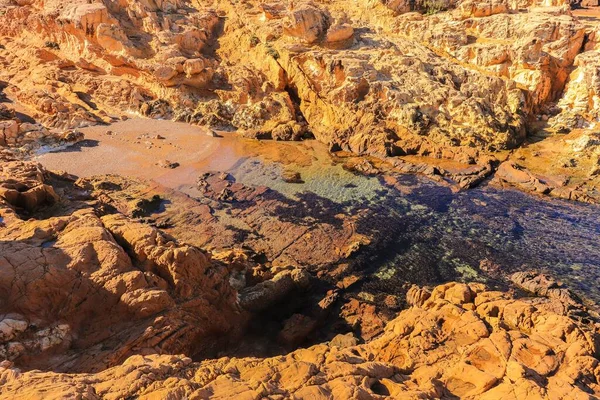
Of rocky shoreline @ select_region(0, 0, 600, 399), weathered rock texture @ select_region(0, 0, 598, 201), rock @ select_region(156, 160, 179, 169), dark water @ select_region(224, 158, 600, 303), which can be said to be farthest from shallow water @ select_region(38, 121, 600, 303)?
weathered rock texture @ select_region(0, 0, 598, 201)

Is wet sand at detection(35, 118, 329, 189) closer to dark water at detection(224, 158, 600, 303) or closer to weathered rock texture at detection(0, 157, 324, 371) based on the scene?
dark water at detection(224, 158, 600, 303)

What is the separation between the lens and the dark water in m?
18.8

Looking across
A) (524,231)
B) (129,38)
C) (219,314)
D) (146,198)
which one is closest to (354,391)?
(219,314)

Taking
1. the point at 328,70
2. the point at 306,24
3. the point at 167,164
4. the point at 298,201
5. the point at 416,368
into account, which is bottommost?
the point at 298,201

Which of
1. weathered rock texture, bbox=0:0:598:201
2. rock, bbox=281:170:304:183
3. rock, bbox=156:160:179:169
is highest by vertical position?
weathered rock texture, bbox=0:0:598:201

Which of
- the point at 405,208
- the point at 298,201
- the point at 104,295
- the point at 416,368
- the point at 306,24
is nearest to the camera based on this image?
the point at 416,368

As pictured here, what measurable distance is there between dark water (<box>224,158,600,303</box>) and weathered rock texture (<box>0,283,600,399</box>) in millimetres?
4905

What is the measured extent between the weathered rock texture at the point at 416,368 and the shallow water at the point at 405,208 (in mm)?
5075

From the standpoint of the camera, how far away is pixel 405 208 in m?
24.1

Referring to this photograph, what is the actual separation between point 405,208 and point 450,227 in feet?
9.87

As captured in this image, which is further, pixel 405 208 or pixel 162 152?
pixel 162 152

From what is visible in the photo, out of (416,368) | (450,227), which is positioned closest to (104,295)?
(416,368)

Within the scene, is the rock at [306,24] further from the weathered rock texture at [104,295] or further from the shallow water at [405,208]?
the weathered rock texture at [104,295]

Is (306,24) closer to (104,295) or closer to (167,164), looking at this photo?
(167,164)
